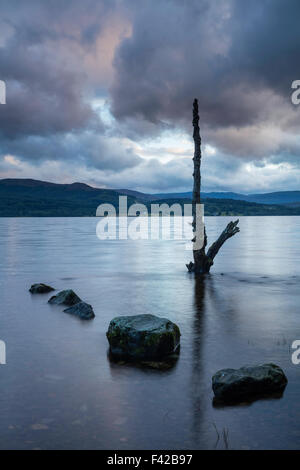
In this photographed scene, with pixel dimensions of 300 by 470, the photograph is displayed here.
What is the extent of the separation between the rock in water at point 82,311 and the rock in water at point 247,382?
28.1ft

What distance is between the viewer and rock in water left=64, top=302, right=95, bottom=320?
55.2ft

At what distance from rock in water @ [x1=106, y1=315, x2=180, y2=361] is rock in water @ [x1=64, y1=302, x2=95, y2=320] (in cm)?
455

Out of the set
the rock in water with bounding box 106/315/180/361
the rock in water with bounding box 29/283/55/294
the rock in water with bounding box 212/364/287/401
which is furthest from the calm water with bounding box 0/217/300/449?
the rock in water with bounding box 29/283/55/294

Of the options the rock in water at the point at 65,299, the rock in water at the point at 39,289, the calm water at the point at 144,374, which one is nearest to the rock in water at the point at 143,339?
the calm water at the point at 144,374

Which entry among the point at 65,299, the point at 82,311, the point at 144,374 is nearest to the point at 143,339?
the point at 144,374

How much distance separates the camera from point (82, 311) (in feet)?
56.3

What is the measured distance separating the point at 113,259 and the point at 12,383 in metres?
33.1

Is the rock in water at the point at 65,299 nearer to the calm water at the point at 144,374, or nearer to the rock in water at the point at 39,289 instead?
the calm water at the point at 144,374

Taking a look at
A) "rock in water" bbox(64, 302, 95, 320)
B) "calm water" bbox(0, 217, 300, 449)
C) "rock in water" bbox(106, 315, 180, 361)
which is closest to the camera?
"calm water" bbox(0, 217, 300, 449)

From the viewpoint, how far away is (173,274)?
30.9m

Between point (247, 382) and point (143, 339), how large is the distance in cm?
339

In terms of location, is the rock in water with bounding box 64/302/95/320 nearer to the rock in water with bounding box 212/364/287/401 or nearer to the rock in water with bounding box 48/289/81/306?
the rock in water with bounding box 48/289/81/306
